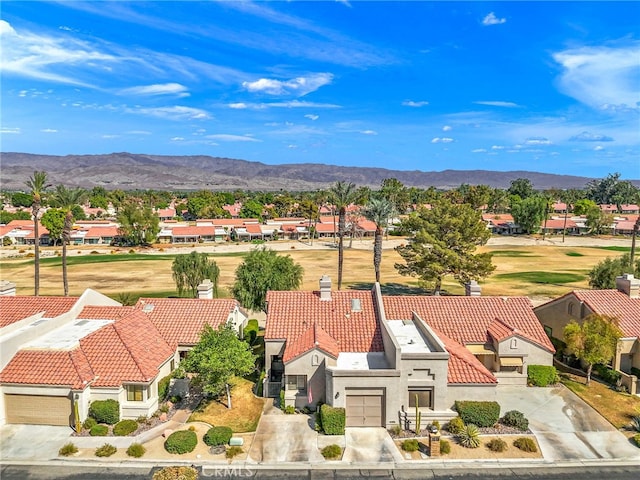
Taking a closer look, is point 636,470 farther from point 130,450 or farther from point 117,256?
point 117,256

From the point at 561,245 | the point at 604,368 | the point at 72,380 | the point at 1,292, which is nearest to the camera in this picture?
the point at 72,380

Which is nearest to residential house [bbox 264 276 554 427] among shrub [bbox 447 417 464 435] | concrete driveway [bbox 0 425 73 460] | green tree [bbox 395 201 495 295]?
shrub [bbox 447 417 464 435]

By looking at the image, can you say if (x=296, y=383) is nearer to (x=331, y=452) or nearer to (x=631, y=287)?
(x=331, y=452)

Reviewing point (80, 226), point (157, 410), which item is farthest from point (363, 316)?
point (80, 226)

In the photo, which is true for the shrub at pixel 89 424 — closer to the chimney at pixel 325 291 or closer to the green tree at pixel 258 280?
the chimney at pixel 325 291

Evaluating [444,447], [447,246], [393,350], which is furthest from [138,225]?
[444,447]

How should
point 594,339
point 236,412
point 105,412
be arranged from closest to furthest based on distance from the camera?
point 105,412
point 236,412
point 594,339

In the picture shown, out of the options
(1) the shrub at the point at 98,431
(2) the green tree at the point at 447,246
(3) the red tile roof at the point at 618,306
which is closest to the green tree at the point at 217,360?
(1) the shrub at the point at 98,431
